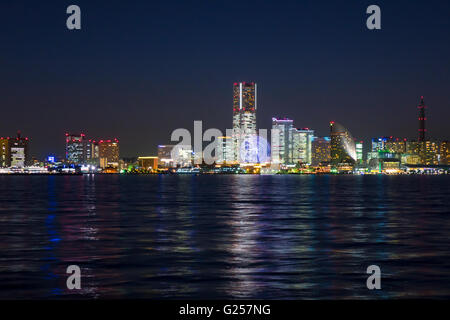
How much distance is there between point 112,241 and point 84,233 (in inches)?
173

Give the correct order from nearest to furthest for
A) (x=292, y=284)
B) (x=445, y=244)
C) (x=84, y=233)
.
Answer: (x=292, y=284)
(x=445, y=244)
(x=84, y=233)

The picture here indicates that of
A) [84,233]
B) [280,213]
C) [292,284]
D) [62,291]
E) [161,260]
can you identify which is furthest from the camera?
[280,213]

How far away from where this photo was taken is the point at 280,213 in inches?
1912

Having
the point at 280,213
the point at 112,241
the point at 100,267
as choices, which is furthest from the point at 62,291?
the point at 280,213
